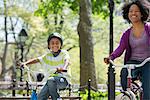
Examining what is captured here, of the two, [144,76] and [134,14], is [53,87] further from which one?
[134,14]

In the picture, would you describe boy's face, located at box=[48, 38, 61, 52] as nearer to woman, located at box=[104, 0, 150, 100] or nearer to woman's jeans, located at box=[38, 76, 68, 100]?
woman's jeans, located at box=[38, 76, 68, 100]

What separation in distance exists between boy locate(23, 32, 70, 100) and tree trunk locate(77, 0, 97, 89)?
26.8 feet

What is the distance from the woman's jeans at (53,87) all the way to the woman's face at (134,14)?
1.48 metres

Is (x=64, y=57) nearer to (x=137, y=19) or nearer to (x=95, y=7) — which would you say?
(x=137, y=19)

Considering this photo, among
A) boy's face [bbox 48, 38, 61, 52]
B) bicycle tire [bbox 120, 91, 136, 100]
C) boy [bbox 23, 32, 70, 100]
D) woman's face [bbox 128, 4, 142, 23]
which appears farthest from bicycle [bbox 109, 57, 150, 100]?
boy's face [bbox 48, 38, 61, 52]

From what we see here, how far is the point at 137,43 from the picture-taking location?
5.95 metres

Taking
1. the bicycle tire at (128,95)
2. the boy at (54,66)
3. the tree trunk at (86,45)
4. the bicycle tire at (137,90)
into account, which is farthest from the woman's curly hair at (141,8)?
the tree trunk at (86,45)

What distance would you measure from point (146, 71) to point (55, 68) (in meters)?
1.53

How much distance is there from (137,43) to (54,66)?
1.54 m

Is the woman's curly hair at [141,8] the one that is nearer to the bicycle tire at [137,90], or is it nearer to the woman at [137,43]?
the woman at [137,43]

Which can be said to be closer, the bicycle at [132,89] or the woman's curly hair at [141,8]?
the bicycle at [132,89]

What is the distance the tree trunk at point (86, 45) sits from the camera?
15125mm

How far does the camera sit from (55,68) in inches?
264

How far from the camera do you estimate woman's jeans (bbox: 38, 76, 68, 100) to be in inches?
261
